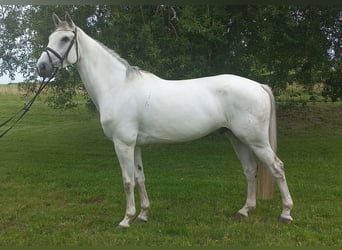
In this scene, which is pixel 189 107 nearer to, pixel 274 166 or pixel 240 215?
pixel 274 166

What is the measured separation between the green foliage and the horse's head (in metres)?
3.10

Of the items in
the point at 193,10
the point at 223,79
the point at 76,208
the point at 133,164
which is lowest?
the point at 76,208

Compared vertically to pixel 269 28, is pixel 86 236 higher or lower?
lower

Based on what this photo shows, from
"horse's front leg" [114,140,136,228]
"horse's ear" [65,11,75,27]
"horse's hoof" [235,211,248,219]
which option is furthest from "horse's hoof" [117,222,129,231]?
"horse's ear" [65,11,75,27]

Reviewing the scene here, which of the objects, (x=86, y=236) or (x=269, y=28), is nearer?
(x=86, y=236)

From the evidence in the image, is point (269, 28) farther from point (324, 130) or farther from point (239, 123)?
point (324, 130)

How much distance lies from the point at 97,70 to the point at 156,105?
869 mm

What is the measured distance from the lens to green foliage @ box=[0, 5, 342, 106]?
8000 millimetres

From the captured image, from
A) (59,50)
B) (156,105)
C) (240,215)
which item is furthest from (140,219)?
(59,50)

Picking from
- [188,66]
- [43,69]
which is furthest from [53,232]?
[188,66]

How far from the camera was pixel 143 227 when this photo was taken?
15.6 ft

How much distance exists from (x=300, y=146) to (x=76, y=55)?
7.62m

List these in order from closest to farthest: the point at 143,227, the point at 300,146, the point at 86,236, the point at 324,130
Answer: the point at 86,236, the point at 143,227, the point at 300,146, the point at 324,130

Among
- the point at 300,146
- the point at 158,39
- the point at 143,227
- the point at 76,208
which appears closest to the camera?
the point at 143,227
